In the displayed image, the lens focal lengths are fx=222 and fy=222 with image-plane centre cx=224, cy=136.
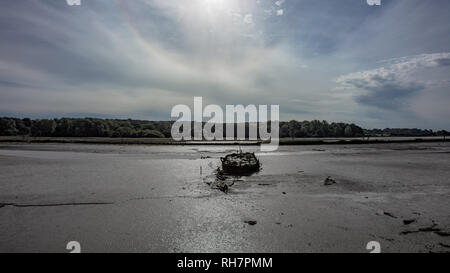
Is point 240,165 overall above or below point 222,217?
above

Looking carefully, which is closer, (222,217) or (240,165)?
(222,217)

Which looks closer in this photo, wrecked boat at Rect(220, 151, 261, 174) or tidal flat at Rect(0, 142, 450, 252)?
tidal flat at Rect(0, 142, 450, 252)

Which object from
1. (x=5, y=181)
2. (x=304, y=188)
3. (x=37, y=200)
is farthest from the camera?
(x=5, y=181)

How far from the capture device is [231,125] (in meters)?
152

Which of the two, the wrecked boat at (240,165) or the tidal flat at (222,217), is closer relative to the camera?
the tidal flat at (222,217)

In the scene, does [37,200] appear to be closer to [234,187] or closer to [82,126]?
[234,187]

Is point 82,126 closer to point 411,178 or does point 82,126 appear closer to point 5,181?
point 5,181
